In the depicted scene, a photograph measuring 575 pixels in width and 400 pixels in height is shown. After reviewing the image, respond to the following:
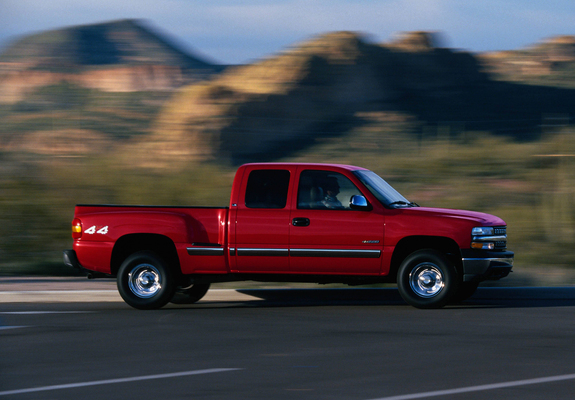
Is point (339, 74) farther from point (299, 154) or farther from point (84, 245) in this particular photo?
point (84, 245)

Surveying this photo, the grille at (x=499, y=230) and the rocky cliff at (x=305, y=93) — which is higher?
the rocky cliff at (x=305, y=93)

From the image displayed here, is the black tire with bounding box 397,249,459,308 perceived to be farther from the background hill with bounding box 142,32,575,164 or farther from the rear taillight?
the background hill with bounding box 142,32,575,164

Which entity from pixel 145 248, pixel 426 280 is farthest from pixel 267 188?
pixel 426 280

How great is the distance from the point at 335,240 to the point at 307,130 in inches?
1801

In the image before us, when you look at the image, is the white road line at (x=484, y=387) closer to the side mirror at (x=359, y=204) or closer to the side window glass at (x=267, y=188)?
the side mirror at (x=359, y=204)

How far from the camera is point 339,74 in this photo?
63.2 meters

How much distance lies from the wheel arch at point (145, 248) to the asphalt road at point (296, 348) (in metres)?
0.61

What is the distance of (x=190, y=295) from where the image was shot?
11.4 m

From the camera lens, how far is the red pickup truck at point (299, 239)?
10.0m

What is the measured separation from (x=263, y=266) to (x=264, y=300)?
1.41m

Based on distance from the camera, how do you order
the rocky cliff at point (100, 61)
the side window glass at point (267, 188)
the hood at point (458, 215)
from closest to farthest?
the hood at point (458, 215), the side window glass at point (267, 188), the rocky cliff at point (100, 61)

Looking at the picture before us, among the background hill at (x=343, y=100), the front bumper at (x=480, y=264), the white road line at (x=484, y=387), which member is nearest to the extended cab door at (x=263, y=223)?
the front bumper at (x=480, y=264)

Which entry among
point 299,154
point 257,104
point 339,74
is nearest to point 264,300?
point 299,154

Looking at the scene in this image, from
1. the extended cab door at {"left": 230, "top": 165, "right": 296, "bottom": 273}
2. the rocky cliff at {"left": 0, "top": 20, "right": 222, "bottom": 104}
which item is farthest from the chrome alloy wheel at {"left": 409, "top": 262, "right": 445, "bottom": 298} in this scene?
the rocky cliff at {"left": 0, "top": 20, "right": 222, "bottom": 104}
